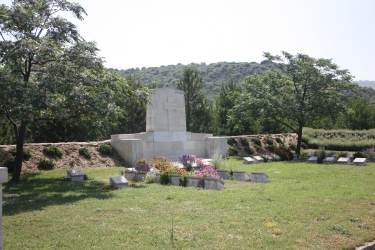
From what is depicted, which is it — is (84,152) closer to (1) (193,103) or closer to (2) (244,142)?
(2) (244,142)

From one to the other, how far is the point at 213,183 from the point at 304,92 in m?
14.7

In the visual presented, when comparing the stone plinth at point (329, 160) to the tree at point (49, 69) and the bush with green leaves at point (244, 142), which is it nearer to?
the bush with green leaves at point (244, 142)

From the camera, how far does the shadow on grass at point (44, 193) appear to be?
8859 millimetres

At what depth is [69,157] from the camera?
17.5 metres

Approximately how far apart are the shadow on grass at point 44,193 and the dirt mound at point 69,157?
2150 mm

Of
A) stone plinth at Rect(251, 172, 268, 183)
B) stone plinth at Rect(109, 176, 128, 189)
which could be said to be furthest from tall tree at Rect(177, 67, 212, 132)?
stone plinth at Rect(109, 176, 128, 189)

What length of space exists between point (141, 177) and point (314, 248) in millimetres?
8594

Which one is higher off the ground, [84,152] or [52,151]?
[52,151]

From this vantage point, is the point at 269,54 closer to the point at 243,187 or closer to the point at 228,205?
the point at 243,187

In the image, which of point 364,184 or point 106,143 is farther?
point 106,143

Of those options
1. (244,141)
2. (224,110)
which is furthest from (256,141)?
(224,110)

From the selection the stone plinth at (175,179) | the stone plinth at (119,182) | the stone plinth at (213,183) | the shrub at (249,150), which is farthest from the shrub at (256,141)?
the stone plinth at (119,182)

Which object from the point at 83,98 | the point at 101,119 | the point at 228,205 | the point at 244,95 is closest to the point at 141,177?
the point at 101,119

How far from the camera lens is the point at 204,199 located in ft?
30.5
